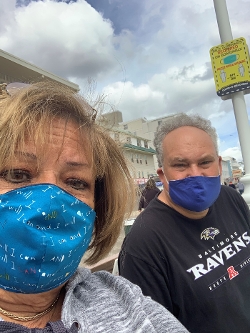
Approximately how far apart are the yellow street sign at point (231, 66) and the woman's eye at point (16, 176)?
16.0 ft

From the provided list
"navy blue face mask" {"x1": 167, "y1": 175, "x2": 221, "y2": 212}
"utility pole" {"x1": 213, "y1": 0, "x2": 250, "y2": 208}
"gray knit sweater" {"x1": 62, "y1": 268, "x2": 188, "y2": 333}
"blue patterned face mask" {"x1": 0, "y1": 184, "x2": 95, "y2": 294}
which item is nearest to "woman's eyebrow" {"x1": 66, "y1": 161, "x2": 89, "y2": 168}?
"blue patterned face mask" {"x1": 0, "y1": 184, "x2": 95, "y2": 294}

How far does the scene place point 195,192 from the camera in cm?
185

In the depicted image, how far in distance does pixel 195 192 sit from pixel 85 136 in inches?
36.8

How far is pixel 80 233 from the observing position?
1.08 m

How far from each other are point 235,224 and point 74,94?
1404 mm

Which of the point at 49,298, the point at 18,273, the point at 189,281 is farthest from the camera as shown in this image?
the point at 189,281

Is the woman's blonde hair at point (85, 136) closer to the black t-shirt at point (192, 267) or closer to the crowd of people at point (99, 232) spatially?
the crowd of people at point (99, 232)

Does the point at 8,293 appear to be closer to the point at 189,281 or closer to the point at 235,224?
the point at 189,281

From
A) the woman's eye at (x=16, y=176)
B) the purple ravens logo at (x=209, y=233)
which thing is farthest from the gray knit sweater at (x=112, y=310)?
the purple ravens logo at (x=209, y=233)

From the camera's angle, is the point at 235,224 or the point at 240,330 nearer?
the point at 240,330

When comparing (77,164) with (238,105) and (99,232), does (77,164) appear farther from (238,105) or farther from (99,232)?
(238,105)

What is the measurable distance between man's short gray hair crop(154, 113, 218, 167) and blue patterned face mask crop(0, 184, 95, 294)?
119cm

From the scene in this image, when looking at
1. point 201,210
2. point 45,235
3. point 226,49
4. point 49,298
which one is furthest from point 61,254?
point 226,49

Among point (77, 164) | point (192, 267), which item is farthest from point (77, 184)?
point (192, 267)
